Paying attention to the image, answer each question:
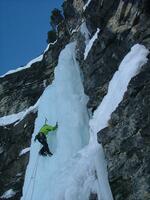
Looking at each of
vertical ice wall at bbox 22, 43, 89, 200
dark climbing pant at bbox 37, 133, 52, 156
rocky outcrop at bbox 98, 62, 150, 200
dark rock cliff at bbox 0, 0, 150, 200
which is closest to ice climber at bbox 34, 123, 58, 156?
dark climbing pant at bbox 37, 133, 52, 156

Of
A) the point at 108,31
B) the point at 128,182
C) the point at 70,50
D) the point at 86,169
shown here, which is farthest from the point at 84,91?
the point at 128,182

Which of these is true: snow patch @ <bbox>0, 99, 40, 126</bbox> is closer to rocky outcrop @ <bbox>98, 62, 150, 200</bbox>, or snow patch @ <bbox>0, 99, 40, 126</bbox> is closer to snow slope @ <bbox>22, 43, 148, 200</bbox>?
snow slope @ <bbox>22, 43, 148, 200</bbox>

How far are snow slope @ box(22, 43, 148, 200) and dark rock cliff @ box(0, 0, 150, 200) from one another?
1.10 ft

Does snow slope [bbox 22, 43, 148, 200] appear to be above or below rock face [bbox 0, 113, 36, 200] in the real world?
below

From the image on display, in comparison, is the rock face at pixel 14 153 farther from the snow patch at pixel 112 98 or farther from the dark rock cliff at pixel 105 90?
the snow patch at pixel 112 98

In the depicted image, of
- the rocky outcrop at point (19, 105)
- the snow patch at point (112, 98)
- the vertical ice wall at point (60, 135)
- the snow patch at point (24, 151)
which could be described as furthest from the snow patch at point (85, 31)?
the snow patch at point (24, 151)

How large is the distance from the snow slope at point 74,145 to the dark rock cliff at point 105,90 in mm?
337

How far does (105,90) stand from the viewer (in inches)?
504

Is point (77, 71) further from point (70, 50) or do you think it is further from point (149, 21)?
point (149, 21)

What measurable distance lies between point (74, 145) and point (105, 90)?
6.75 feet

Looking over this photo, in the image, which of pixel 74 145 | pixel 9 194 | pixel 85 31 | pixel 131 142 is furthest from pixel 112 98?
pixel 9 194

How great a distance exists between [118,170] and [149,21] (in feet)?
14.3

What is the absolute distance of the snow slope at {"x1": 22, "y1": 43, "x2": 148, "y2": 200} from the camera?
9.95 metres

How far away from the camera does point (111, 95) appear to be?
1167cm
